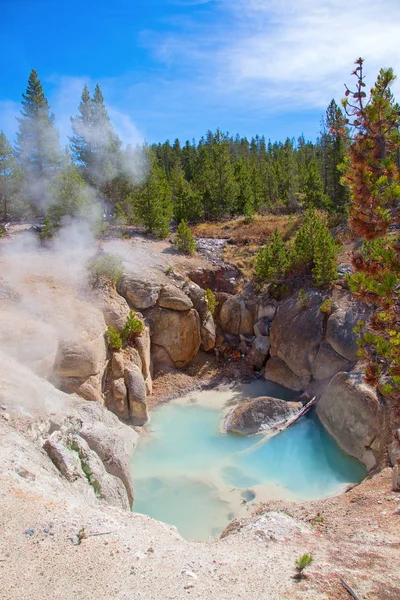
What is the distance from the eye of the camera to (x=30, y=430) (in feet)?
27.6

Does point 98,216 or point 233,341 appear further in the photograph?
point 98,216

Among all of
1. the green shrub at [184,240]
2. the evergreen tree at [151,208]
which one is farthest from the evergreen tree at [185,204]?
the green shrub at [184,240]

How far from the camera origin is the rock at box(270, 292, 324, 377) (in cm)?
1567

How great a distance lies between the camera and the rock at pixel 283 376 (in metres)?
15.9

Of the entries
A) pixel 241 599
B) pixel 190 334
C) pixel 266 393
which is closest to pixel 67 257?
pixel 190 334

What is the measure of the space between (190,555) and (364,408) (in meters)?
7.56

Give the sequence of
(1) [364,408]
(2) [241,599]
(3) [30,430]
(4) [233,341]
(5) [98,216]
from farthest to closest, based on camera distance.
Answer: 1. (5) [98,216]
2. (4) [233,341]
3. (1) [364,408]
4. (3) [30,430]
5. (2) [241,599]

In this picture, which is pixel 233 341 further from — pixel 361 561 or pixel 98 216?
pixel 361 561

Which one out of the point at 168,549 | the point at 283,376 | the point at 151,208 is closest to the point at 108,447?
the point at 168,549

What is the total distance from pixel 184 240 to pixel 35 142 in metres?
14.2

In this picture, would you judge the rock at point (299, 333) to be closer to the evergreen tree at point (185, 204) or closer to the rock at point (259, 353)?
the rock at point (259, 353)

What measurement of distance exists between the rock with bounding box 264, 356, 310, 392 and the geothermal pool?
1957mm

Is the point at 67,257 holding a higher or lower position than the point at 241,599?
higher

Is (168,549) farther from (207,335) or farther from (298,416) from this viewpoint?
(207,335)
